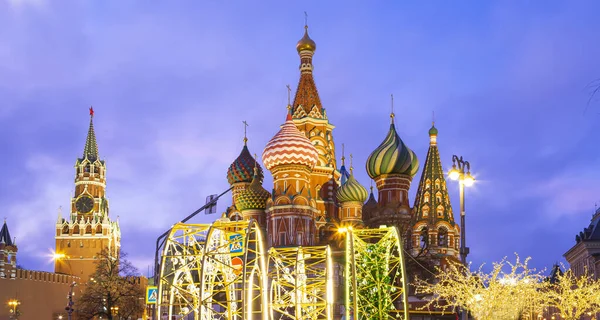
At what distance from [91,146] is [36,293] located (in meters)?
48.8

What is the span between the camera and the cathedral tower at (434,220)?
196 feet

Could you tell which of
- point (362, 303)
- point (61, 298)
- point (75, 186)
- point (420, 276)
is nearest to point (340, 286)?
point (420, 276)

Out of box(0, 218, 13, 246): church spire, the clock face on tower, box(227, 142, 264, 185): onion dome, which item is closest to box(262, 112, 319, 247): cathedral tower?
box(227, 142, 264, 185): onion dome

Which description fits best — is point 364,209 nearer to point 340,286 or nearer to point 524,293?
point 340,286

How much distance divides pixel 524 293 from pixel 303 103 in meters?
36.1

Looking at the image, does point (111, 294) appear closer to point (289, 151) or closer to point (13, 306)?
point (13, 306)

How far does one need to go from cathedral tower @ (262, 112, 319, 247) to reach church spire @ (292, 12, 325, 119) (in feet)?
19.9

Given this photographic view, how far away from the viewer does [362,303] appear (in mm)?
32500

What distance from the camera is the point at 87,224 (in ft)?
394

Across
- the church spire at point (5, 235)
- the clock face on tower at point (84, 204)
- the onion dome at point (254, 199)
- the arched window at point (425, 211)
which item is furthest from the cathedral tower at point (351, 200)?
the clock face on tower at point (84, 204)

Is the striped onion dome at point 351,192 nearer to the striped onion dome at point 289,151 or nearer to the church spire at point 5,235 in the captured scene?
the striped onion dome at point 289,151

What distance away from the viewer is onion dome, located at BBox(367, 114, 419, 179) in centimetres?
6494

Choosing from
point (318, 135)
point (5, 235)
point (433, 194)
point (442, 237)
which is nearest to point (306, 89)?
point (318, 135)

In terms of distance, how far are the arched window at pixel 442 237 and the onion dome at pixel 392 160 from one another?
6.61 m
